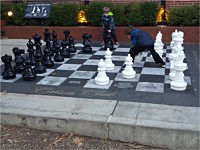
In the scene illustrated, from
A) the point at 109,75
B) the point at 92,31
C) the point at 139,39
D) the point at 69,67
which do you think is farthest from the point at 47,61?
the point at 92,31

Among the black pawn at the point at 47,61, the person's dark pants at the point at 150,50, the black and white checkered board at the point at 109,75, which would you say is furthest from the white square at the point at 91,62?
the person's dark pants at the point at 150,50

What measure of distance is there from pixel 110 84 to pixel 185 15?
476 centimetres

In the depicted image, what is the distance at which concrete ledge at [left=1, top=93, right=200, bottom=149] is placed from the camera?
3.30 m

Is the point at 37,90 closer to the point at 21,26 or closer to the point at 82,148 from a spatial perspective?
the point at 82,148

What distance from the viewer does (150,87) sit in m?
4.80

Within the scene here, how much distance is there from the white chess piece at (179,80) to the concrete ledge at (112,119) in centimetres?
76

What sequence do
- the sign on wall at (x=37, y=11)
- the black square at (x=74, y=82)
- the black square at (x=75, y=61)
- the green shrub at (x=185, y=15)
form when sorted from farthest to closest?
1. the sign on wall at (x=37, y=11)
2. the green shrub at (x=185, y=15)
3. the black square at (x=75, y=61)
4. the black square at (x=74, y=82)

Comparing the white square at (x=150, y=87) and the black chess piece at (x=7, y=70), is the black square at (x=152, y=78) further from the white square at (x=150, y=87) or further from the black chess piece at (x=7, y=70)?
the black chess piece at (x=7, y=70)

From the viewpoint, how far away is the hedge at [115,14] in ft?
28.5

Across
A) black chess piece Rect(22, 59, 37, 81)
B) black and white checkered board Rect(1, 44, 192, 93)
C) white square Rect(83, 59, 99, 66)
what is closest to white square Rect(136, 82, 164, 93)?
black and white checkered board Rect(1, 44, 192, 93)

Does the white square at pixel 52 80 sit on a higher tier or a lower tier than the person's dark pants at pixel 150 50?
lower

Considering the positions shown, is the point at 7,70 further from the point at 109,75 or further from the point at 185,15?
the point at 185,15

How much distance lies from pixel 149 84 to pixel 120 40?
4247mm

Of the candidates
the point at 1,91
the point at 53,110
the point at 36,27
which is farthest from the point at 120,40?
the point at 53,110
